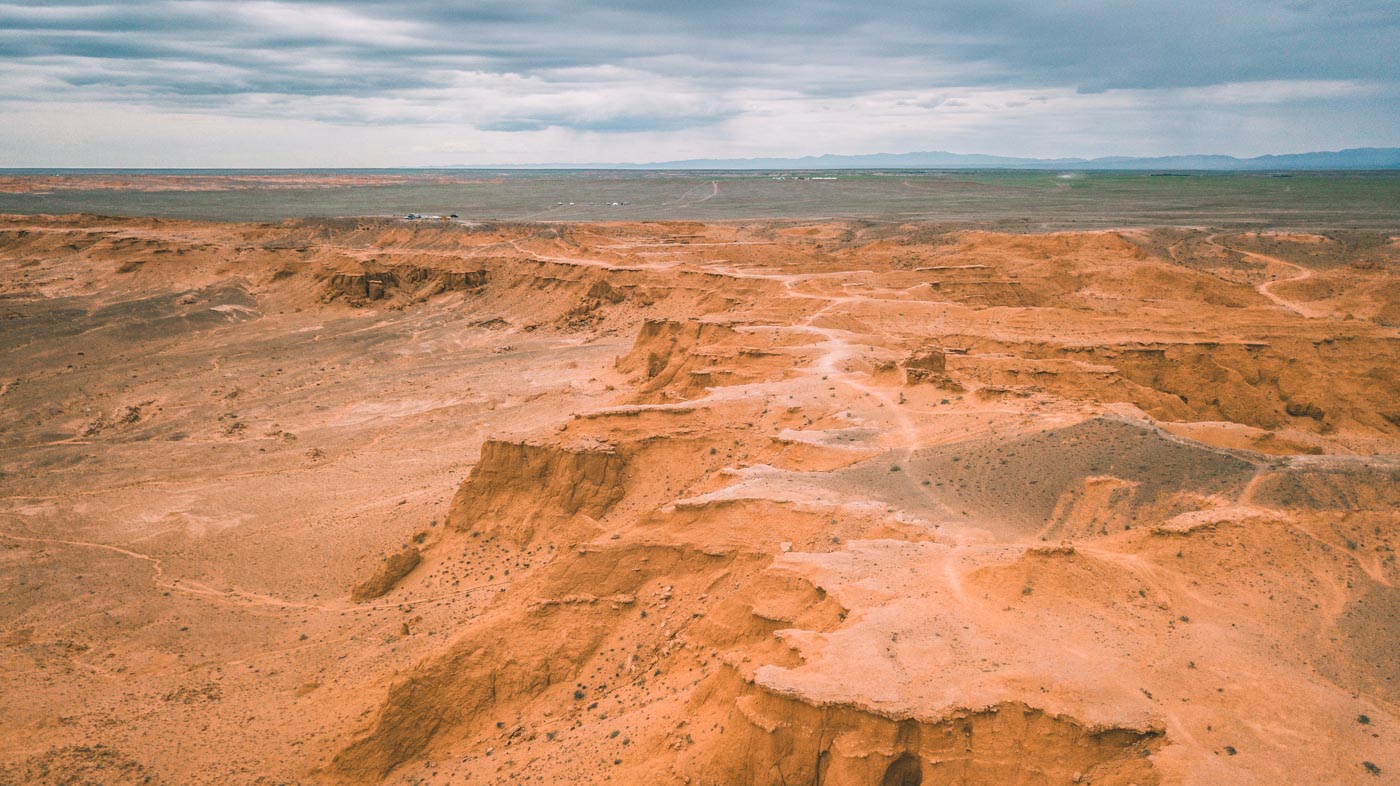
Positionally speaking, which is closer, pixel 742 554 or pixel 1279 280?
pixel 742 554

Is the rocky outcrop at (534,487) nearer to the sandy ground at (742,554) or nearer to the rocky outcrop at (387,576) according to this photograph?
the sandy ground at (742,554)

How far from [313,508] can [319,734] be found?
10.1 meters

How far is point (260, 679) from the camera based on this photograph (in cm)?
1408

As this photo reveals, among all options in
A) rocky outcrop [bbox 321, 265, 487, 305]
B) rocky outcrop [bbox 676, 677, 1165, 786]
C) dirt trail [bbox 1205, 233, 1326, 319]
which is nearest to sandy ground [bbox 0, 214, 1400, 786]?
rocky outcrop [bbox 676, 677, 1165, 786]

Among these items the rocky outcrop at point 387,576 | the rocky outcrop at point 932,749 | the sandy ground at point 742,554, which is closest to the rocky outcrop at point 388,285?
the sandy ground at point 742,554

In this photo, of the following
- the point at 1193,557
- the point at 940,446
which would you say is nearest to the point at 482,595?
the point at 940,446

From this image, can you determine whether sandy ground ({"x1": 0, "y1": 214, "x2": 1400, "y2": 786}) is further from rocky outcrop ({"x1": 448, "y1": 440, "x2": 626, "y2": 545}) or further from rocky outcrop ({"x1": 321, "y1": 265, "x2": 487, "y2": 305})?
rocky outcrop ({"x1": 321, "y1": 265, "x2": 487, "y2": 305})

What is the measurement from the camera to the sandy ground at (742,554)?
8.49 metres

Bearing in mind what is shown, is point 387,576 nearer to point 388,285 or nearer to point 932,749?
point 932,749

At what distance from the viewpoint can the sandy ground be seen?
27.9 feet

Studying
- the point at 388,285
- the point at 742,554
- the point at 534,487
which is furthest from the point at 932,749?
the point at 388,285

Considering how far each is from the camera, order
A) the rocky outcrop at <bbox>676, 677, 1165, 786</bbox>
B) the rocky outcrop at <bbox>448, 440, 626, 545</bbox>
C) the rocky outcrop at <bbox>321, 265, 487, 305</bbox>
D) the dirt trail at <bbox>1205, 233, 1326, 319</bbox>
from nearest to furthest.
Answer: the rocky outcrop at <bbox>676, 677, 1165, 786</bbox> → the rocky outcrop at <bbox>448, 440, 626, 545</bbox> → the dirt trail at <bbox>1205, 233, 1326, 319</bbox> → the rocky outcrop at <bbox>321, 265, 487, 305</bbox>

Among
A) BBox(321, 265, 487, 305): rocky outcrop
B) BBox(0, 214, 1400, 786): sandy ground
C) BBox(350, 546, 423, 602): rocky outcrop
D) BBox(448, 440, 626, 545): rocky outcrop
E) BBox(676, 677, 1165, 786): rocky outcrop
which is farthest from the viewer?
BBox(321, 265, 487, 305): rocky outcrop

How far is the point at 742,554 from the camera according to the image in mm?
12531
